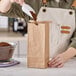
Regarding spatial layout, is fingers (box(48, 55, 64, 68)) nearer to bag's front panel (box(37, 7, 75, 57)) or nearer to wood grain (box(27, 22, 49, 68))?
wood grain (box(27, 22, 49, 68))

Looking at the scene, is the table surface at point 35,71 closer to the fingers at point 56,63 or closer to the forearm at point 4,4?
the fingers at point 56,63

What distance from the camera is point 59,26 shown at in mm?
1585

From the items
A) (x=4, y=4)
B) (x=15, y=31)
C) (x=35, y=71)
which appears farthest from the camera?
(x=15, y=31)

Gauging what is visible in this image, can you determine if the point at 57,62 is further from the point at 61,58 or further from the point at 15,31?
the point at 15,31

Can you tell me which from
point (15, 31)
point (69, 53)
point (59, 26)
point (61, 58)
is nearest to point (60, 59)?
point (61, 58)

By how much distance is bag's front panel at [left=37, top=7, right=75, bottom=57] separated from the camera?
155 centimetres

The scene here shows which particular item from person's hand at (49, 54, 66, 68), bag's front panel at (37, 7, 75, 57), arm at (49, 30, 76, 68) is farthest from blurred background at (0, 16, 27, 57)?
person's hand at (49, 54, 66, 68)

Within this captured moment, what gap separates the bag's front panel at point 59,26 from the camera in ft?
5.07

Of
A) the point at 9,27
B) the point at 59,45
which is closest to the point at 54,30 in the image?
the point at 59,45

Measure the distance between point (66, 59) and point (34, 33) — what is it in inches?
9.2

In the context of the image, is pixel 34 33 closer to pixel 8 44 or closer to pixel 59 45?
pixel 8 44

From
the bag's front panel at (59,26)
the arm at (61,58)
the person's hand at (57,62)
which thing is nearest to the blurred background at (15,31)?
the bag's front panel at (59,26)

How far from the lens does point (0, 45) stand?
1089 millimetres

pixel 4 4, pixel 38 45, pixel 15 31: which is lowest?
pixel 15 31
